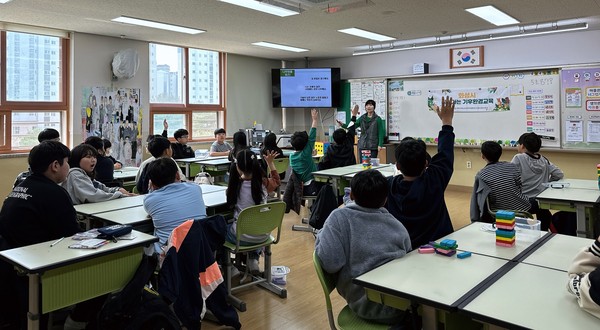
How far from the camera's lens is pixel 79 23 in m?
5.96

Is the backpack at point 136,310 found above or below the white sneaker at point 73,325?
above

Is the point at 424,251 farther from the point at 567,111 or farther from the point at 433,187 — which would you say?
the point at 567,111

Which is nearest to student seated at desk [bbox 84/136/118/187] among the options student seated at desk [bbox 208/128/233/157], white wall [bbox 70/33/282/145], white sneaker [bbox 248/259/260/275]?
white sneaker [bbox 248/259/260/275]

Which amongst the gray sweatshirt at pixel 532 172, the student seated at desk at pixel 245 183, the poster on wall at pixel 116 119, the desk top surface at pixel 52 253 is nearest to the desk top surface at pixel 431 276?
the desk top surface at pixel 52 253

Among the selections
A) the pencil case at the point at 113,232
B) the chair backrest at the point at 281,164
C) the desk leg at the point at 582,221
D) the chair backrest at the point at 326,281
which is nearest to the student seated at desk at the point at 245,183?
the pencil case at the point at 113,232

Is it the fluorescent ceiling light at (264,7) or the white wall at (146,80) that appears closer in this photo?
the fluorescent ceiling light at (264,7)

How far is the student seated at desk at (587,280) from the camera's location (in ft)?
4.34

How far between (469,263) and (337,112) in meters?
7.63

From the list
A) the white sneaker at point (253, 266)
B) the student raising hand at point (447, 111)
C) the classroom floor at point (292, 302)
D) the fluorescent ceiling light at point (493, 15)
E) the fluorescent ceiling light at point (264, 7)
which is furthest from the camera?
the fluorescent ceiling light at point (493, 15)

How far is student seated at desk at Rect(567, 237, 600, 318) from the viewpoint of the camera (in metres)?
1.32

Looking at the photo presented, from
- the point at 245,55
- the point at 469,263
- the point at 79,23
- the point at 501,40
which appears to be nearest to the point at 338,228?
the point at 469,263

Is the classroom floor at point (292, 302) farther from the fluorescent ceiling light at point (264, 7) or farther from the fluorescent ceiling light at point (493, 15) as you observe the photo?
the fluorescent ceiling light at point (493, 15)

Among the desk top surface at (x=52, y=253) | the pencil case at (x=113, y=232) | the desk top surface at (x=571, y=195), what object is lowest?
the desk top surface at (x=52, y=253)

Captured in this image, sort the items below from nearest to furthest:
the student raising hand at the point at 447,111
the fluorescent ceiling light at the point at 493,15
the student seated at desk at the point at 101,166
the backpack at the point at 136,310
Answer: the backpack at the point at 136,310
the student raising hand at the point at 447,111
the student seated at desk at the point at 101,166
the fluorescent ceiling light at the point at 493,15
